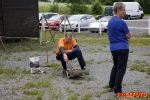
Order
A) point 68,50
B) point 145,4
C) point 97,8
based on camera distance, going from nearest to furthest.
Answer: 1. point 68,50
2. point 97,8
3. point 145,4

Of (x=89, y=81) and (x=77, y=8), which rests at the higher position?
(x=89, y=81)

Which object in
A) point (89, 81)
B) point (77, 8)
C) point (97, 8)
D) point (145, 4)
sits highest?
point (89, 81)

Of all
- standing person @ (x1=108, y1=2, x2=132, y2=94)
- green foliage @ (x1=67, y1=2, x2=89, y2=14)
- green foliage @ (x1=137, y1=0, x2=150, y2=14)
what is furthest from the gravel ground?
green foliage @ (x1=137, y1=0, x2=150, y2=14)

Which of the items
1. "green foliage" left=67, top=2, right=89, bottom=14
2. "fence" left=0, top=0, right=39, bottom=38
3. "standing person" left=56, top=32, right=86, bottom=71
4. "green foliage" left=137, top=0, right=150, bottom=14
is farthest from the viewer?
"green foliage" left=137, top=0, right=150, bottom=14

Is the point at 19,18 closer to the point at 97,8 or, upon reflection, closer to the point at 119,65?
the point at 119,65

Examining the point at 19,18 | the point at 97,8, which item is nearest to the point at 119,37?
the point at 19,18

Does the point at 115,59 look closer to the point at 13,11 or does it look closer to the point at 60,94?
the point at 60,94

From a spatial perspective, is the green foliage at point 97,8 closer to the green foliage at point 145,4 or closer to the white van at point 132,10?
the green foliage at point 145,4

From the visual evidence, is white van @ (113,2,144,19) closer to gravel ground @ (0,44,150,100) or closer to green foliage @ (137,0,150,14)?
green foliage @ (137,0,150,14)

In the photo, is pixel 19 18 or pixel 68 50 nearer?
pixel 68 50

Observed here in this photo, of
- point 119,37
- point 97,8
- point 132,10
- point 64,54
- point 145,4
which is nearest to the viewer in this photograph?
point 119,37

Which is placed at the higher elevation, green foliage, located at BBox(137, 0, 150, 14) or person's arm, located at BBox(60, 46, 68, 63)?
A: person's arm, located at BBox(60, 46, 68, 63)

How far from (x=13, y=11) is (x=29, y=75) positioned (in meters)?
9.49

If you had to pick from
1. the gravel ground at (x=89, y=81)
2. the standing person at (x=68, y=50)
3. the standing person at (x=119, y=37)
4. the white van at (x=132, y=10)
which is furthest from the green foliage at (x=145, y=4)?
the standing person at (x=119, y=37)
